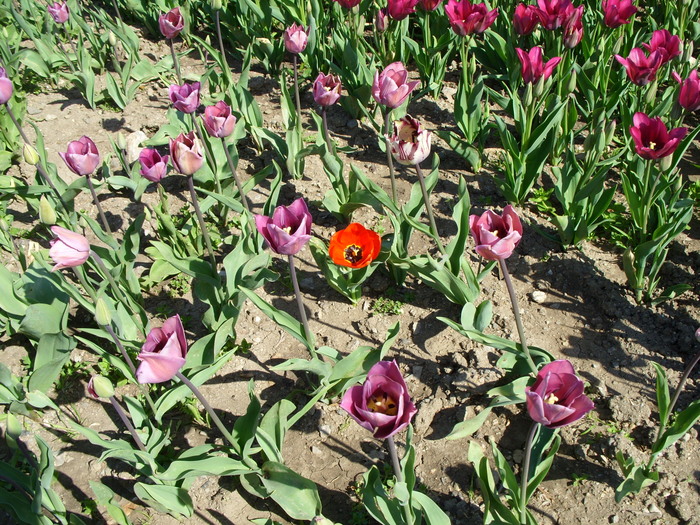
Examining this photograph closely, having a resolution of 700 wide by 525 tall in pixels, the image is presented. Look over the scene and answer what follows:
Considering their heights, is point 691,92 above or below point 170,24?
below

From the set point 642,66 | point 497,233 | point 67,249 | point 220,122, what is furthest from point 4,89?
point 642,66

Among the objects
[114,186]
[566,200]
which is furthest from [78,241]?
[566,200]

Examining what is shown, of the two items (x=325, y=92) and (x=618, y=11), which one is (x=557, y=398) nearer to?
(x=325, y=92)

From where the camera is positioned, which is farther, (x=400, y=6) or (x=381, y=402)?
(x=400, y=6)

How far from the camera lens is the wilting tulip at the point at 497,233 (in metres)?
1.82

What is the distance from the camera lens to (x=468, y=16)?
3201 millimetres

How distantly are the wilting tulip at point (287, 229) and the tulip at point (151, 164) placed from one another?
841 mm

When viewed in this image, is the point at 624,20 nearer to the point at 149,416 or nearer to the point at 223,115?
the point at 223,115

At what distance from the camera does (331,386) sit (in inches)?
84.5

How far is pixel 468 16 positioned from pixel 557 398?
2331mm

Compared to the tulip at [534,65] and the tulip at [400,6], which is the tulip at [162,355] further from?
the tulip at [400,6]

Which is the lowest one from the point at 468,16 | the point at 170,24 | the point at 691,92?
the point at 691,92

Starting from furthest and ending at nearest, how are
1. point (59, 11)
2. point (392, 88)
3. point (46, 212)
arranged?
point (59, 11), point (392, 88), point (46, 212)

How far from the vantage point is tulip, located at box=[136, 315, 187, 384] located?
1.54 m
